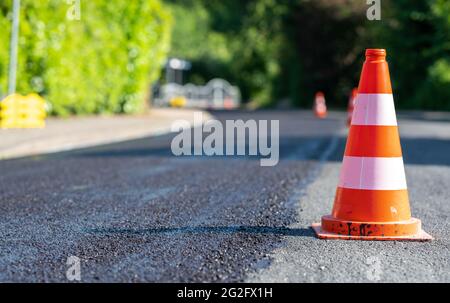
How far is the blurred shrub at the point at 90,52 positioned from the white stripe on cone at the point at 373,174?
48.9ft

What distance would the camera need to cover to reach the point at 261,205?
25.3 feet

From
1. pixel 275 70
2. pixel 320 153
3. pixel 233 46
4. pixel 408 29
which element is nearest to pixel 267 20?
pixel 275 70

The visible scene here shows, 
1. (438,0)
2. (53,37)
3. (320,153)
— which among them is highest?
(438,0)

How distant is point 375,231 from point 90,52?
18766 mm

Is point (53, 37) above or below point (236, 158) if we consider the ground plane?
above

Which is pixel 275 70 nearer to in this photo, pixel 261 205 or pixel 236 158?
pixel 236 158

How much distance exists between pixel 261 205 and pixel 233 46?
63.2 m

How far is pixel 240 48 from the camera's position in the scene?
64.9 m

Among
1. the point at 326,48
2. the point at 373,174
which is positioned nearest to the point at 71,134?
the point at 373,174

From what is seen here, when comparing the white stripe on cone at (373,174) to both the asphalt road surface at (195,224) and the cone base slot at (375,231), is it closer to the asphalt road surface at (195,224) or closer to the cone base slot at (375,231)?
the cone base slot at (375,231)

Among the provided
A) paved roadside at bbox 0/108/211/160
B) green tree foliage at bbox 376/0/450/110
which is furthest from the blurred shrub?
green tree foliage at bbox 376/0/450/110

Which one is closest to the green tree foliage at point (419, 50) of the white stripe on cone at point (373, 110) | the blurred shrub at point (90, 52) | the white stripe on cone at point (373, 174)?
the blurred shrub at point (90, 52)

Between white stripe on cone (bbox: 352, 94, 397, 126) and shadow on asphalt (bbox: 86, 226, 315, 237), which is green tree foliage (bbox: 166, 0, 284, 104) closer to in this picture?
white stripe on cone (bbox: 352, 94, 397, 126)

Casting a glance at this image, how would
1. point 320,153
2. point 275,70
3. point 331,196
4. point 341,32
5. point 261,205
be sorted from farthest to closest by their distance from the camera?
1. point 275,70
2. point 341,32
3. point 320,153
4. point 331,196
5. point 261,205
